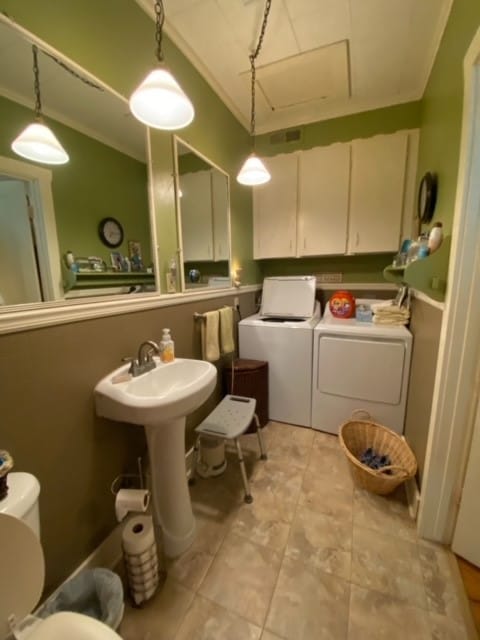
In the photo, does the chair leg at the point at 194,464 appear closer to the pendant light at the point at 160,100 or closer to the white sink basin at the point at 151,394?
the white sink basin at the point at 151,394

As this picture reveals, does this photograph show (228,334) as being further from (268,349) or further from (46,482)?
(46,482)

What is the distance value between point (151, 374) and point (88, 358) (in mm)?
281

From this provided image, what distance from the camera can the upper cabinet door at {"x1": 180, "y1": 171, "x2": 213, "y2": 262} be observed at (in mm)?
1723

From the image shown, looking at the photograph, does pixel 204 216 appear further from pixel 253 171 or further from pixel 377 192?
pixel 377 192

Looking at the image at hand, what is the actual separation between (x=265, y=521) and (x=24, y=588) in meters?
1.05

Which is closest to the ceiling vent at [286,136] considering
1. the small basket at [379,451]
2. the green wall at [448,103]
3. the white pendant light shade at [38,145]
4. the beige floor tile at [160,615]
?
the green wall at [448,103]

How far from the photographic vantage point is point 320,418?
2109 mm

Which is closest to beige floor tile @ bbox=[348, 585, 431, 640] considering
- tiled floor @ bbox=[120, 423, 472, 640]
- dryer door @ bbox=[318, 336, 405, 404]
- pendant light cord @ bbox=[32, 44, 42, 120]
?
tiled floor @ bbox=[120, 423, 472, 640]

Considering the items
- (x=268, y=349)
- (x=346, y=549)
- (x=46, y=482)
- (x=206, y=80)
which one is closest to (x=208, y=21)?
(x=206, y=80)

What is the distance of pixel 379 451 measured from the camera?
67.4 inches

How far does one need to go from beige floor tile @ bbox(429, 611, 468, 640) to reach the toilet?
3.61ft

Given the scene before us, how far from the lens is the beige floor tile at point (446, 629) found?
0.92 m

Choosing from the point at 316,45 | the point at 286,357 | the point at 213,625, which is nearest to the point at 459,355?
the point at 286,357

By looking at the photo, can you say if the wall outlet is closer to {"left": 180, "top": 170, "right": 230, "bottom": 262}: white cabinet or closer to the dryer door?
the dryer door
